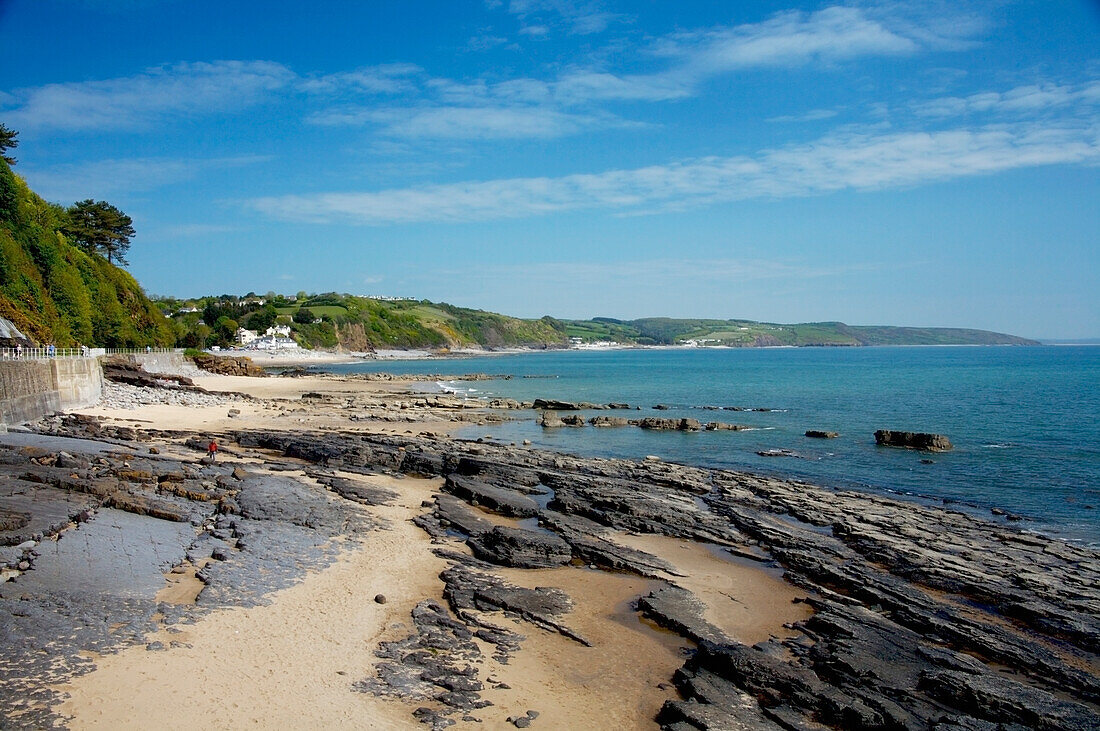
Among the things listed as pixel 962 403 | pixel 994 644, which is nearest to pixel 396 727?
pixel 994 644

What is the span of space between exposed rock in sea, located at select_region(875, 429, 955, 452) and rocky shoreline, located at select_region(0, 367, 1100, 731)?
13.5 metres

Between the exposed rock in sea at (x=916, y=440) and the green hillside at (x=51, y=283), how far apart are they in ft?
178

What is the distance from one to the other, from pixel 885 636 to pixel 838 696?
119 inches

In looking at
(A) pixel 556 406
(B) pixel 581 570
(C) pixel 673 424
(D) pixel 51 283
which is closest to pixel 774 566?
(B) pixel 581 570

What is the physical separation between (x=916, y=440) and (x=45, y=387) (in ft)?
153

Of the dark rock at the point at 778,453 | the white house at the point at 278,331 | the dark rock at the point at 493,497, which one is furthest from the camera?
the white house at the point at 278,331

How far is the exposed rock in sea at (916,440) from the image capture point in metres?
36.5

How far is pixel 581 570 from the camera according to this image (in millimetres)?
17312

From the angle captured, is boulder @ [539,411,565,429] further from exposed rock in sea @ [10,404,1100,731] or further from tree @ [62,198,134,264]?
tree @ [62,198,134,264]

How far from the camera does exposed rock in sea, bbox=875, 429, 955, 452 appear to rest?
36.5 metres

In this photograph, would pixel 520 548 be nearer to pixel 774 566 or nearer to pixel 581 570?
pixel 581 570

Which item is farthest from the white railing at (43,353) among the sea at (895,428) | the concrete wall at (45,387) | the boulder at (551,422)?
the boulder at (551,422)

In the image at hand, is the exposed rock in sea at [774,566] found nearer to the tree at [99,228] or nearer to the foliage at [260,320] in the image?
the tree at [99,228]

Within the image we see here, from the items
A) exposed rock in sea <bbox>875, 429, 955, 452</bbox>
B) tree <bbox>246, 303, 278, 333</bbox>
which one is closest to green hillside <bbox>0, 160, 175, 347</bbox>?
exposed rock in sea <bbox>875, 429, 955, 452</bbox>
